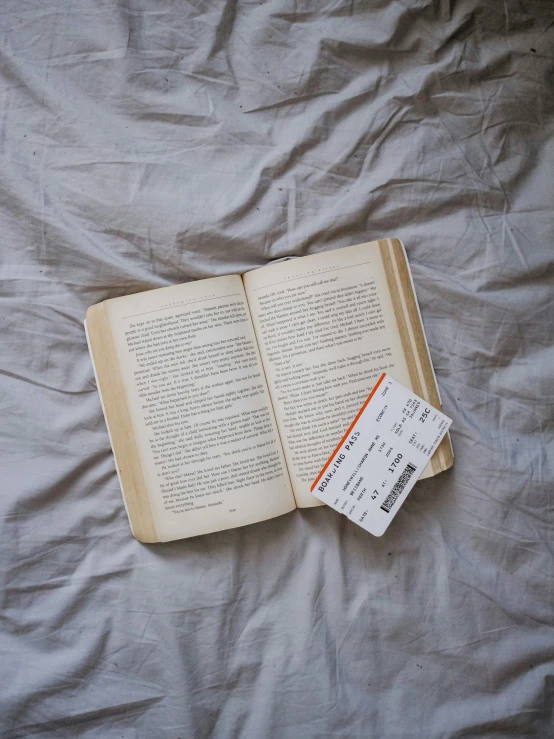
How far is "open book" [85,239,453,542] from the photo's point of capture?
678 mm

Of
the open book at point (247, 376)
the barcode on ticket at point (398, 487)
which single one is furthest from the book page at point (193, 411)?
the barcode on ticket at point (398, 487)

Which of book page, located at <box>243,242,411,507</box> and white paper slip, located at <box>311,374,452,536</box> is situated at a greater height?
book page, located at <box>243,242,411,507</box>

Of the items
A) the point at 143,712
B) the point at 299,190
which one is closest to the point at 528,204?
the point at 299,190

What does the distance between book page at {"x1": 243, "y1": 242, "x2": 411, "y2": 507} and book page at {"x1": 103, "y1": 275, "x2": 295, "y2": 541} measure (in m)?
0.04

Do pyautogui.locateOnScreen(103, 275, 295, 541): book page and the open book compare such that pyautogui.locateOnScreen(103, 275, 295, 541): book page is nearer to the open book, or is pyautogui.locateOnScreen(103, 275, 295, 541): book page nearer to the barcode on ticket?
the open book

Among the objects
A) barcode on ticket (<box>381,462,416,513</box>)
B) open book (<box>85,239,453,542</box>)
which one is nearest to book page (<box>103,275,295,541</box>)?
open book (<box>85,239,453,542</box>)

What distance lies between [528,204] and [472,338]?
165mm

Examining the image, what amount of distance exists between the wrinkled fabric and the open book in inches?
1.1

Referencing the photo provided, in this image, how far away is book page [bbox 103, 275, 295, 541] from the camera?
2.22 feet

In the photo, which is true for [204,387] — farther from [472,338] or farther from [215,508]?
[472,338]

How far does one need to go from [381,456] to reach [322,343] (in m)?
0.14

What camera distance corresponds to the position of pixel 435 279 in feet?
2.30

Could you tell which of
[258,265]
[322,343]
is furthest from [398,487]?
[258,265]

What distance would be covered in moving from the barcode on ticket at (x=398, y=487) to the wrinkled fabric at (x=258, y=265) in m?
0.03
